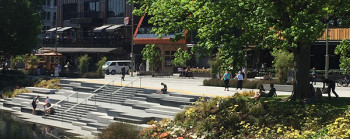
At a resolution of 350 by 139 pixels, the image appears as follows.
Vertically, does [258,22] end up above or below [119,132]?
above

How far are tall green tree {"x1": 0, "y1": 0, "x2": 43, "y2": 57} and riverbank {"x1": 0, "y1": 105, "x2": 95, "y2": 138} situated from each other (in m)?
14.7

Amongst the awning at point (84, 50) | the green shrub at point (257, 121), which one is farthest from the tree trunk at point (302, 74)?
the awning at point (84, 50)

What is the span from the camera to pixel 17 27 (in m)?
50.3

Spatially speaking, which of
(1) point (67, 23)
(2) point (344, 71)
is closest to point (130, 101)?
(2) point (344, 71)

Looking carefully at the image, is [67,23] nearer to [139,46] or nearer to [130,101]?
[139,46]

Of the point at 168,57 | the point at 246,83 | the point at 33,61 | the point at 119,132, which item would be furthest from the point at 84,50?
the point at 119,132

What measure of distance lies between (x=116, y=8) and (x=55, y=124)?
47165mm

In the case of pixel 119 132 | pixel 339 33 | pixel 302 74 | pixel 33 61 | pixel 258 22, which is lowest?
pixel 119 132

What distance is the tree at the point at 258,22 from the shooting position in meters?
19.5

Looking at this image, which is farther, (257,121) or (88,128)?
(88,128)

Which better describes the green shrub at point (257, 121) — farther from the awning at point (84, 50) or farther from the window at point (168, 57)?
the awning at point (84, 50)

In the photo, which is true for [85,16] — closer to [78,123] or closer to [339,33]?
[339,33]

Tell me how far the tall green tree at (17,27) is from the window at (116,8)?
76.2 ft

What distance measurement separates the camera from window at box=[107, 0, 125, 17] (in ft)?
244
